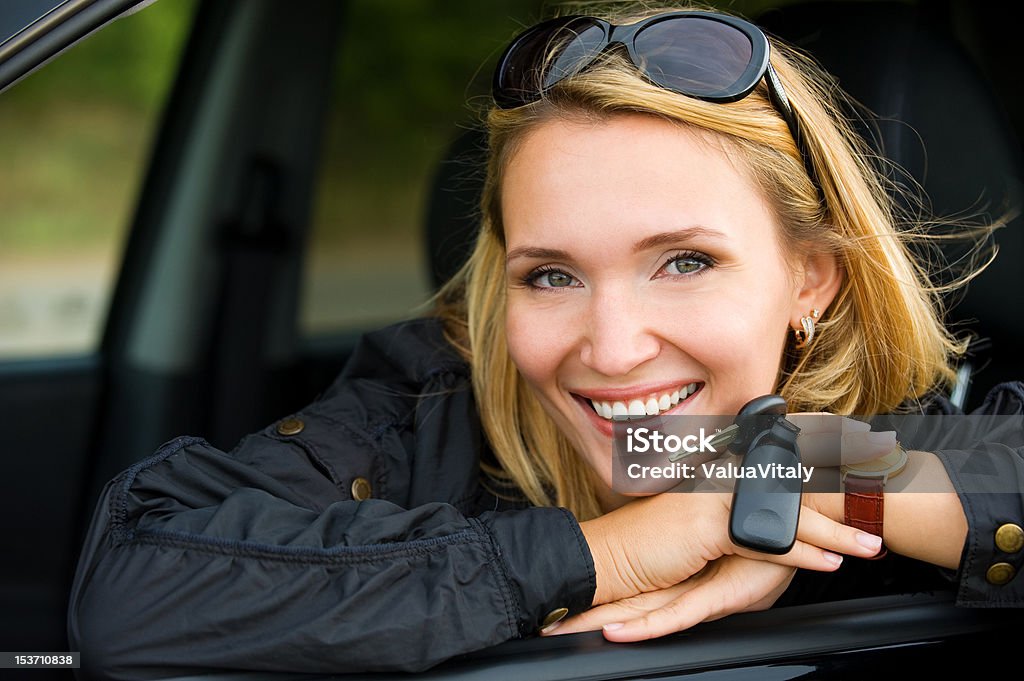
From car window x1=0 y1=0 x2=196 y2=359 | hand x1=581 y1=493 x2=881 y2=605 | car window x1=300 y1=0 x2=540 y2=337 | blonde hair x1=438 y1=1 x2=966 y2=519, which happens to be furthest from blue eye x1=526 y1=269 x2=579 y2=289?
car window x1=0 y1=0 x2=196 y2=359

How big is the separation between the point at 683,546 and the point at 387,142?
4085mm

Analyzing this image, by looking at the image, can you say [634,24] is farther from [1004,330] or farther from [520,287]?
[1004,330]

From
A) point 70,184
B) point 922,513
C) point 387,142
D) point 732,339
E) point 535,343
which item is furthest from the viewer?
point 70,184

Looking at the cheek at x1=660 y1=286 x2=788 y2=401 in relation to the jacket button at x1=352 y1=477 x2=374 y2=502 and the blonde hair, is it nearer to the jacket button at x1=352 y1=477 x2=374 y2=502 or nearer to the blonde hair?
the blonde hair

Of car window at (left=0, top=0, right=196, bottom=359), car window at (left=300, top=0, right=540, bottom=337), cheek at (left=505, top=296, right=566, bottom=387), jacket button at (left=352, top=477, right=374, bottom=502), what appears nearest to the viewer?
cheek at (left=505, top=296, right=566, bottom=387)

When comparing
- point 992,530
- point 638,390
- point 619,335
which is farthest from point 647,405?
point 992,530

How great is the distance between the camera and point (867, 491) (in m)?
1.35

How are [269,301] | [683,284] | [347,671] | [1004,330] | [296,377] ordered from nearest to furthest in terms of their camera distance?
[347,671]
[683,284]
[1004,330]
[269,301]
[296,377]

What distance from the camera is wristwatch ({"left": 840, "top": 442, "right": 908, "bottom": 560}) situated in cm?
134

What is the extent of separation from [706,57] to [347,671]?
3.14 feet

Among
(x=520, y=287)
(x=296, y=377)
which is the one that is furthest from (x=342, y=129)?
(x=520, y=287)

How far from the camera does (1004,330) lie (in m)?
1.91

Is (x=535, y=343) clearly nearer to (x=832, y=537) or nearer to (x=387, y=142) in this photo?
(x=832, y=537)

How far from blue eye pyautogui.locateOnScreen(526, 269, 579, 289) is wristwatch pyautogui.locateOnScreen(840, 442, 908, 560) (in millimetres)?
470
